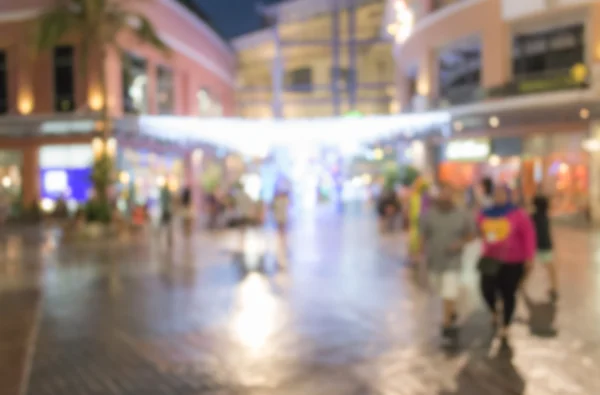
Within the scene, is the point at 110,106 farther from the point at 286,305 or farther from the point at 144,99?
the point at 286,305

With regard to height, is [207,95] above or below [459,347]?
above

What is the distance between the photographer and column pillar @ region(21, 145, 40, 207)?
27.4 m

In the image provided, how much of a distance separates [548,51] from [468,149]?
4.93 meters

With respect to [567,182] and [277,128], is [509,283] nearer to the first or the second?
[567,182]

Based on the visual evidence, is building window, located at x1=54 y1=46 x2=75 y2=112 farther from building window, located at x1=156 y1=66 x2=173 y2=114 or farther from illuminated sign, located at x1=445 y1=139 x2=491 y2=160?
illuminated sign, located at x1=445 y1=139 x2=491 y2=160

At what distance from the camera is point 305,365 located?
5.59 metres

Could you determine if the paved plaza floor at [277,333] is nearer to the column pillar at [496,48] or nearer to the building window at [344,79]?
the column pillar at [496,48]

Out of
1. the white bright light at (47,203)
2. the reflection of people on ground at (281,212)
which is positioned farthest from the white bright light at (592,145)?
the white bright light at (47,203)

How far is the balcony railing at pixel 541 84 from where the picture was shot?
72.1 ft

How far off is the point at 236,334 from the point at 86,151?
22.6 meters

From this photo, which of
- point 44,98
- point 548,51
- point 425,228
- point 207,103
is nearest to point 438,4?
point 548,51

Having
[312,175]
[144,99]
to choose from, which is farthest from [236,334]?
[312,175]

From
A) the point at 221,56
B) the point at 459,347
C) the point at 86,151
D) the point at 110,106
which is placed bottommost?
the point at 459,347

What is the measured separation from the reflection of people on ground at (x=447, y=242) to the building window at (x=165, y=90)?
2767cm
